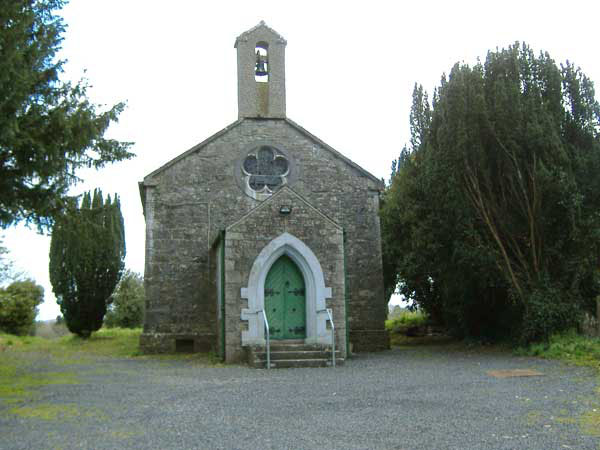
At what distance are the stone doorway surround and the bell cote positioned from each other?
6.43 metres

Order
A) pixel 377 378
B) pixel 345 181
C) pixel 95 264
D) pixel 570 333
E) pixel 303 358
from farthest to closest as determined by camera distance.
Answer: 1. pixel 95 264
2. pixel 345 181
3. pixel 570 333
4. pixel 303 358
5. pixel 377 378

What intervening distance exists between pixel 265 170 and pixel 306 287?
18.2 feet

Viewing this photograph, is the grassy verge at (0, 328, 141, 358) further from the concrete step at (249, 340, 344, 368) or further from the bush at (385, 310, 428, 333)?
the bush at (385, 310, 428, 333)

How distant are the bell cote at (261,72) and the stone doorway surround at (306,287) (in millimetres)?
6430

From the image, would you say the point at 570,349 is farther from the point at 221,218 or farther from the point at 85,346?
the point at 85,346

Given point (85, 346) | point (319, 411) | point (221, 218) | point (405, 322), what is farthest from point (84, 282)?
point (319, 411)

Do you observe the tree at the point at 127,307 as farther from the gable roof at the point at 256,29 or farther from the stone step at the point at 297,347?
the stone step at the point at 297,347

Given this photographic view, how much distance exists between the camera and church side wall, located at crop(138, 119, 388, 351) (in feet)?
58.7

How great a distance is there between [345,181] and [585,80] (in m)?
7.32

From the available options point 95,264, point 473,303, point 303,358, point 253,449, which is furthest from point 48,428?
point 95,264

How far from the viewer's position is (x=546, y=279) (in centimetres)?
1500

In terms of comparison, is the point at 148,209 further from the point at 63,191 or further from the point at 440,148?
the point at 440,148

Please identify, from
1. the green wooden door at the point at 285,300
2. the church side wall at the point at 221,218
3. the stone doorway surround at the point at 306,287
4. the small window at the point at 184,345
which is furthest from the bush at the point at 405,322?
the stone doorway surround at the point at 306,287

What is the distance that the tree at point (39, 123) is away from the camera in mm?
9039
